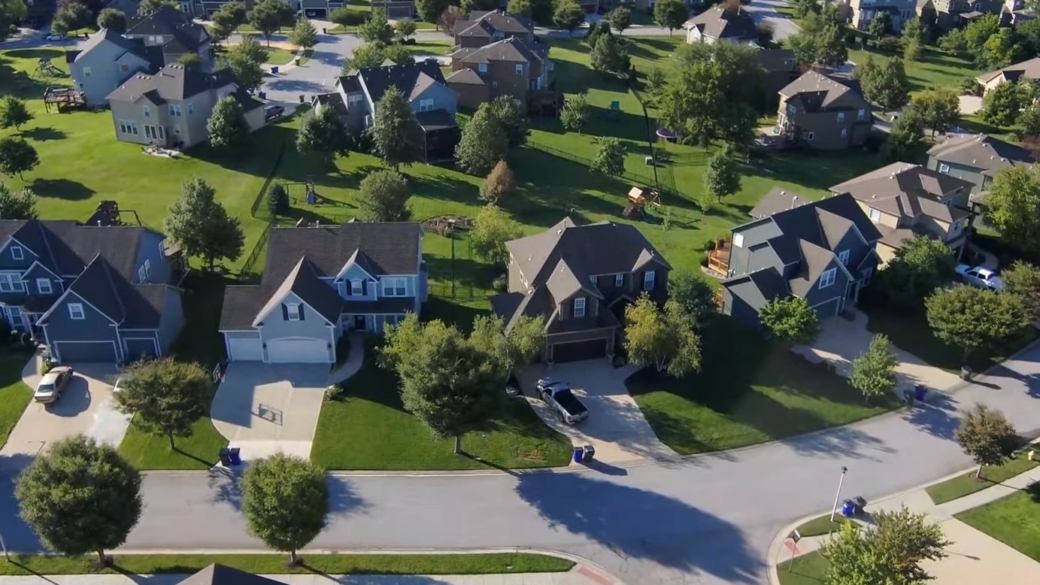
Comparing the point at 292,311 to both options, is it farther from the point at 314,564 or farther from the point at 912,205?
the point at 912,205

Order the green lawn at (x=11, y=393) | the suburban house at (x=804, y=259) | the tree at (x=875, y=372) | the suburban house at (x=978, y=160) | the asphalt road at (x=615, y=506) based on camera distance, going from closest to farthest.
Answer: the asphalt road at (x=615, y=506), the green lawn at (x=11, y=393), the tree at (x=875, y=372), the suburban house at (x=804, y=259), the suburban house at (x=978, y=160)

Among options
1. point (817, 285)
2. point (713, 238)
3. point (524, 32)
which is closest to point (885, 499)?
point (817, 285)

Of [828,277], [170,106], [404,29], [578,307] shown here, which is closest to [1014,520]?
[828,277]

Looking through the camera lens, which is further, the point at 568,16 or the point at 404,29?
the point at 568,16

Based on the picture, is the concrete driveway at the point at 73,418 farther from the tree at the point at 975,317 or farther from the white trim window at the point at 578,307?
the tree at the point at 975,317

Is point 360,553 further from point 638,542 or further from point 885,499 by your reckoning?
point 885,499

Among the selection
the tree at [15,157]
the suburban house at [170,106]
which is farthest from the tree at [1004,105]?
the tree at [15,157]
